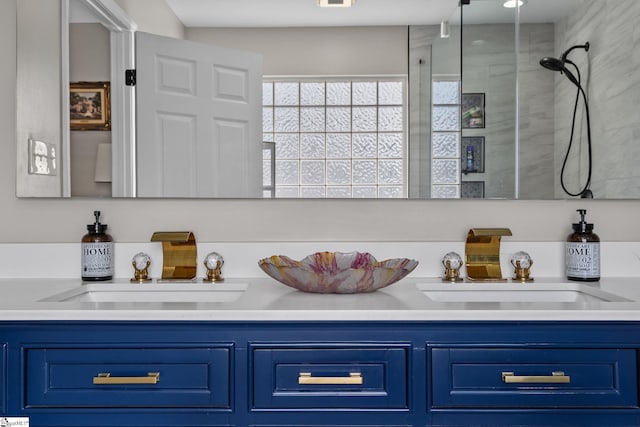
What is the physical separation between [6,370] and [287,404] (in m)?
0.58

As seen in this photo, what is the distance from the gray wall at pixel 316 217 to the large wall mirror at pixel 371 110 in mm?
35

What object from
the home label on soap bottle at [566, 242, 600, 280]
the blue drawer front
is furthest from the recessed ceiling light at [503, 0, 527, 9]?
the blue drawer front

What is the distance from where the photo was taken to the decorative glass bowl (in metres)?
1.30

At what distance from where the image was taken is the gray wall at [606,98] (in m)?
1.66

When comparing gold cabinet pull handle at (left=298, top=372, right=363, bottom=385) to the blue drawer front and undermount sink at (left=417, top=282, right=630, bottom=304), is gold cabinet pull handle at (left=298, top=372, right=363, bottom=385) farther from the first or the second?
the blue drawer front

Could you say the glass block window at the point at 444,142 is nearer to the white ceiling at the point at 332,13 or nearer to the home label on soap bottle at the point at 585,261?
the white ceiling at the point at 332,13

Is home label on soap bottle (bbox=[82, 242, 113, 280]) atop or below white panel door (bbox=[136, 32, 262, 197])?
below

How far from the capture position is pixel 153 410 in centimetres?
111

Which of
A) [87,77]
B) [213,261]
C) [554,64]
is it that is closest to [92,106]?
[87,77]

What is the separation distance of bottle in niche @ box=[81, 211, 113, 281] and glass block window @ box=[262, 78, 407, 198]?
1.65 feet

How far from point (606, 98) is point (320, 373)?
124cm

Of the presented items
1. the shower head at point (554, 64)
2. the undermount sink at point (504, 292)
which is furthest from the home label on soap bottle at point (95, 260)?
the shower head at point (554, 64)

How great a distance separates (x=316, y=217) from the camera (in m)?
1.67

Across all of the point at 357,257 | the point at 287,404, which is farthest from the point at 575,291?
the point at 287,404
